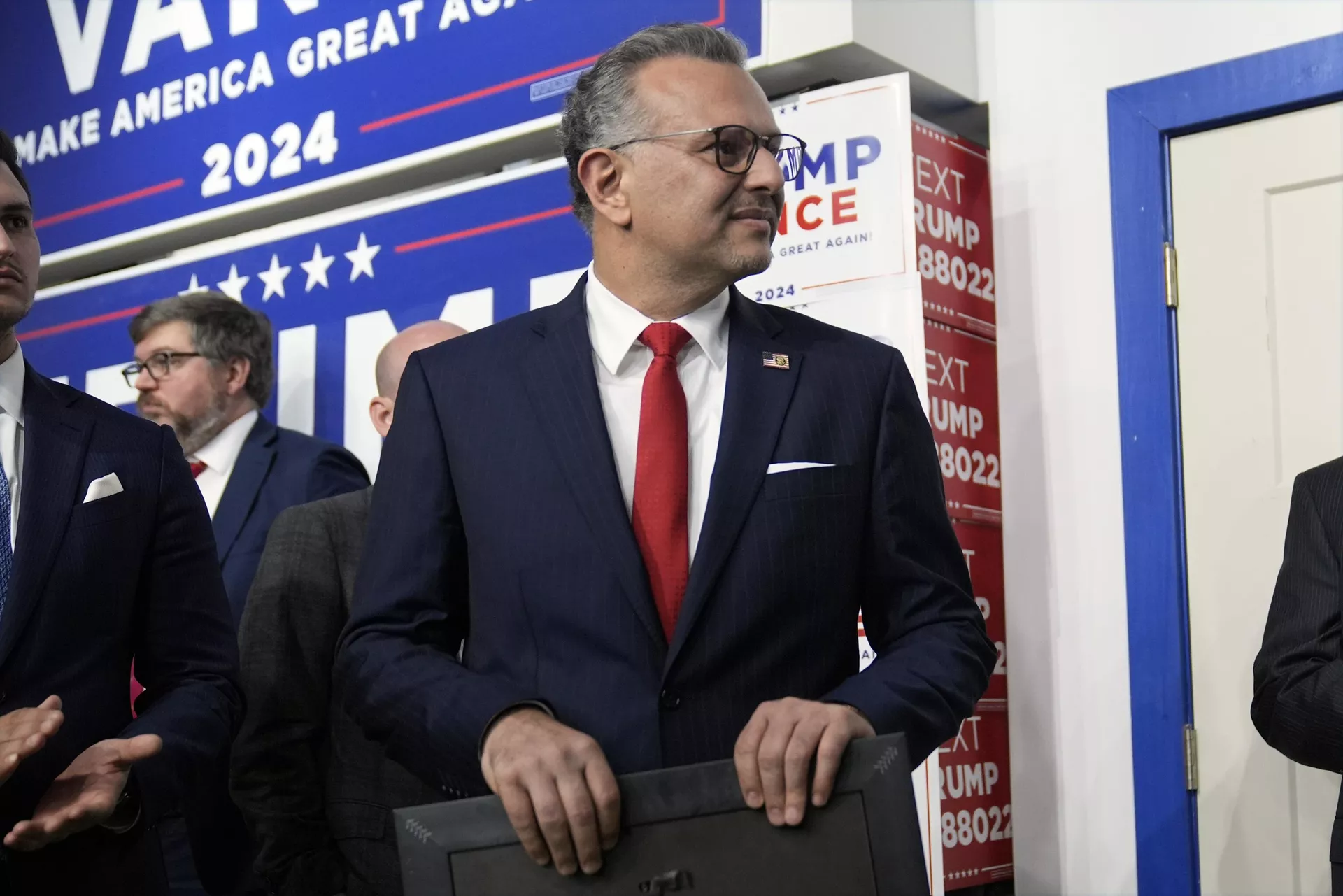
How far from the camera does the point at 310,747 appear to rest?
2.72 m

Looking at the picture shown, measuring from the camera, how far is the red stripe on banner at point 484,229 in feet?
13.2

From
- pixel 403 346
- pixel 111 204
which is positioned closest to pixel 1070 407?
pixel 403 346

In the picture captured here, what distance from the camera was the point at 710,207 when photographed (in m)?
1.84

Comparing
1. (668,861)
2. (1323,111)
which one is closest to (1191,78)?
(1323,111)

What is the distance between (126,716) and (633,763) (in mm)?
771

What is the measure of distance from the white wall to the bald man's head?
132 centimetres

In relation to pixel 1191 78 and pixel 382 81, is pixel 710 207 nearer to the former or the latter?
pixel 1191 78

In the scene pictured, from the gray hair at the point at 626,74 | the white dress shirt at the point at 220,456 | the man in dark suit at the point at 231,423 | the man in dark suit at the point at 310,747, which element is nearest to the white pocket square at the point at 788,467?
the gray hair at the point at 626,74

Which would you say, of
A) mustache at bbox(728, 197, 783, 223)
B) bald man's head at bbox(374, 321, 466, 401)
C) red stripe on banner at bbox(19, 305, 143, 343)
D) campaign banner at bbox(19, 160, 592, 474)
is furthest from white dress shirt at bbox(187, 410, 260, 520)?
mustache at bbox(728, 197, 783, 223)

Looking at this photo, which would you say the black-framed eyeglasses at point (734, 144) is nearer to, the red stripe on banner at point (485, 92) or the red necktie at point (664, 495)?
the red necktie at point (664, 495)

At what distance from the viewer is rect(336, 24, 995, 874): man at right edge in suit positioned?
1.62 meters

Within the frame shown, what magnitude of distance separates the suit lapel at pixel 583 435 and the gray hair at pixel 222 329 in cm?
267

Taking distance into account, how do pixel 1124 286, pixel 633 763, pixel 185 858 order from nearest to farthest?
pixel 633 763
pixel 185 858
pixel 1124 286

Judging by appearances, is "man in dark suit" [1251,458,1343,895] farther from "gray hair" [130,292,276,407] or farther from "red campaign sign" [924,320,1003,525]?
"gray hair" [130,292,276,407]
